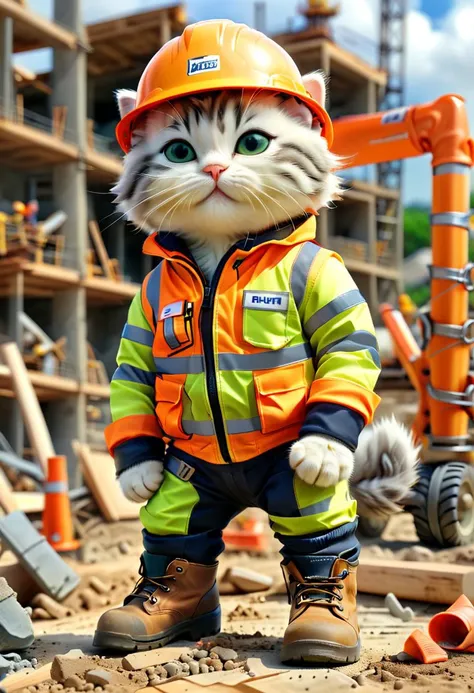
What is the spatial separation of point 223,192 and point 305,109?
447 mm

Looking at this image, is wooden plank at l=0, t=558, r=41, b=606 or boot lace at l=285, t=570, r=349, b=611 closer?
boot lace at l=285, t=570, r=349, b=611

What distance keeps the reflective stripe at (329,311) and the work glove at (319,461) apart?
368mm

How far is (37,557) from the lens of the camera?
414cm

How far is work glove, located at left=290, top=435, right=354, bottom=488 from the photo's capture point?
2.66 m

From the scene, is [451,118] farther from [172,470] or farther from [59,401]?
[59,401]

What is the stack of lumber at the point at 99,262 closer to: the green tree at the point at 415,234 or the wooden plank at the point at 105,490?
the wooden plank at the point at 105,490

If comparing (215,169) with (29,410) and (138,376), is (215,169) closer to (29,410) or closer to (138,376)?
(138,376)

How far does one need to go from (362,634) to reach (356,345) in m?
1.20

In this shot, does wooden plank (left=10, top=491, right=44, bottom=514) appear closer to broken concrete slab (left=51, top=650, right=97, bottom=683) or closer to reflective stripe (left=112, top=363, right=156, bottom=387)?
reflective stripe (left=112, top=363, right=156, bottom=387)

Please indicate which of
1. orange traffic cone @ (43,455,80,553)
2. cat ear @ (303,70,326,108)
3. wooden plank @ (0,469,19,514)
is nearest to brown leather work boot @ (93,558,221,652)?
cat ear @ (303,70,326,108)

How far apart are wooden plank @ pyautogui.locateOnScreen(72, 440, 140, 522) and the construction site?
2 cm

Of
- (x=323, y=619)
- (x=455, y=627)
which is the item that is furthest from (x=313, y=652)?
(x=455, y=627)

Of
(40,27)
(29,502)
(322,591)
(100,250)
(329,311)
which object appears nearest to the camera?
(322,591)

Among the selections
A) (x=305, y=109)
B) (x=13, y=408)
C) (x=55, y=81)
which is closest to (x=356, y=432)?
(x=305, y=109)
